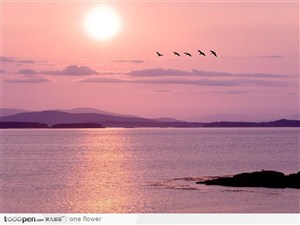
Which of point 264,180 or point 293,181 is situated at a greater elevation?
point 264,180

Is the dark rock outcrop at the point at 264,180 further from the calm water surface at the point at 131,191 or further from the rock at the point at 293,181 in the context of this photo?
the calm water surface at the point at 131,191

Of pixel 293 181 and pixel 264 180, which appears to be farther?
pixel 264 180

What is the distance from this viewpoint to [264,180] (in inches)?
3041

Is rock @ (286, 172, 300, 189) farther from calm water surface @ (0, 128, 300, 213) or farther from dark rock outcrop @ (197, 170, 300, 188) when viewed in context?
calm water surface @ (0, 128, 300, 213)

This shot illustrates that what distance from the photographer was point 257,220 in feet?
185

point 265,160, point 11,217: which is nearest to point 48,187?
point 11,217

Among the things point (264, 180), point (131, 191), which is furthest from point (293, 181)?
point (131, 191)

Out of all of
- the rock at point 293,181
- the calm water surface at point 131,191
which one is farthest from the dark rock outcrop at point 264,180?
the calm water surface at point 131,191

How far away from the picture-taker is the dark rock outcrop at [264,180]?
7594cm

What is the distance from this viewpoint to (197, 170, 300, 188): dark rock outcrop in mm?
75938

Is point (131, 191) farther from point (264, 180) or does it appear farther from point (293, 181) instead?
point (293, 181)

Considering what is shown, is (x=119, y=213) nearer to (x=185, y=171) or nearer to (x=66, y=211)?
(x=66, y=211)

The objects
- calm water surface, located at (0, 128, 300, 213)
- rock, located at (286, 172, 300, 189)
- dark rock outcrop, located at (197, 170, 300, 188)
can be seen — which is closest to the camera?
calm water surface, located at (0, 128, 300, 213)

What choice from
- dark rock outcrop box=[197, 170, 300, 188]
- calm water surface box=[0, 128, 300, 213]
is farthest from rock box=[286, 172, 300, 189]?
calm water surface box=[0, 128, 300, 213]
